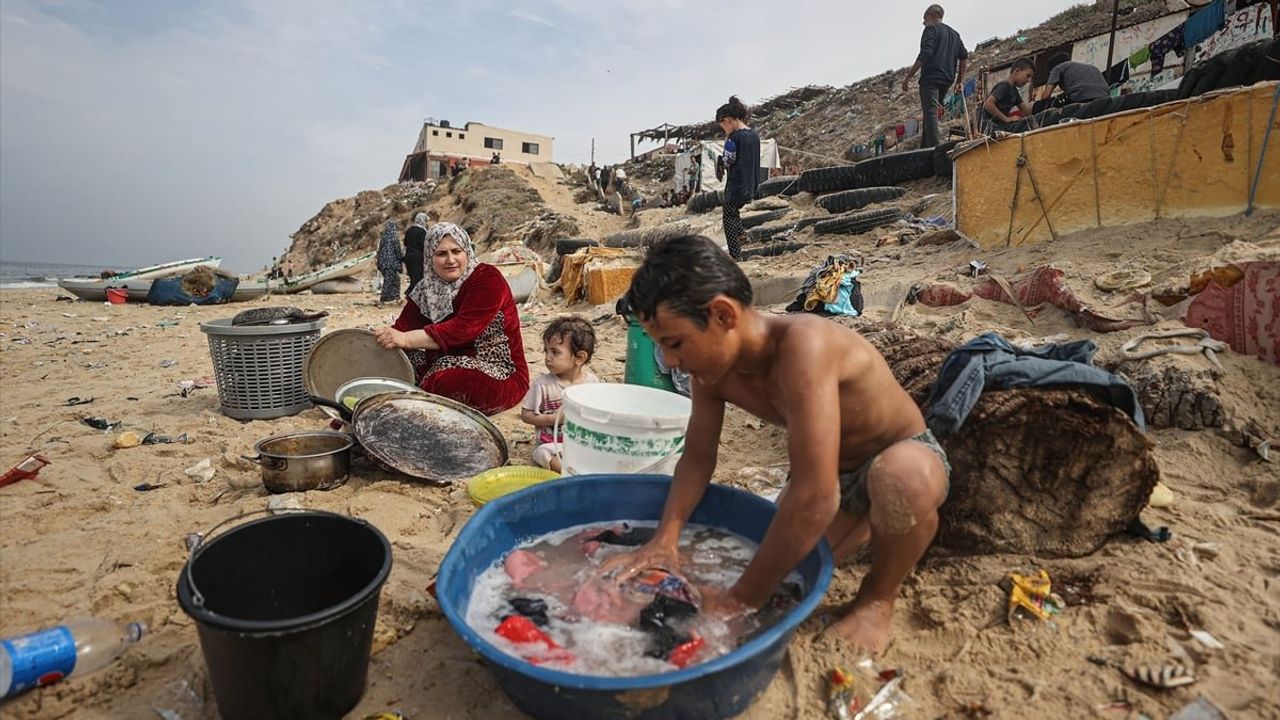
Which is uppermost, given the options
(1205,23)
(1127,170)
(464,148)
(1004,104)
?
(464,148)

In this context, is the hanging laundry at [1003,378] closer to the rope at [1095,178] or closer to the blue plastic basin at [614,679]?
the blue plastic basin at [614,679]

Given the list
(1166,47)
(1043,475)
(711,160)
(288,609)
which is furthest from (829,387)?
(711,160)

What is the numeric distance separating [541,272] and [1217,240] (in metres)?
8.61

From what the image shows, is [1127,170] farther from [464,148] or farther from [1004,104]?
[464,148]

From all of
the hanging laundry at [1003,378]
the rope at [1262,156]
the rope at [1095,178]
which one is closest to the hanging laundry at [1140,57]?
the rope at [1095,178]

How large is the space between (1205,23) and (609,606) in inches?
580

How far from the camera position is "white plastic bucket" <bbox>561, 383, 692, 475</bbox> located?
2504mm

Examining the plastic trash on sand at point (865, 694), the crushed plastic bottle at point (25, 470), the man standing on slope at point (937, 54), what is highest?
the man standing on slope at point (937, 54)

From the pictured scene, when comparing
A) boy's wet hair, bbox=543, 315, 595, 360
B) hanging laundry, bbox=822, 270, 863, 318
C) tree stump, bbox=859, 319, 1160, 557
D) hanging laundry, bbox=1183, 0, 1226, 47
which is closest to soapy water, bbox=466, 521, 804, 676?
tree stump, bbox=859, 319, 1160, 557

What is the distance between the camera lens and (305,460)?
2.77 meters

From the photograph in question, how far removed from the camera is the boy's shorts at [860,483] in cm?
191

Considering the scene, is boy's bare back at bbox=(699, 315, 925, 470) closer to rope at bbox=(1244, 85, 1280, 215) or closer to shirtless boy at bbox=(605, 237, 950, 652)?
shirtless boy at bbox=(605, 237, 950, 652)

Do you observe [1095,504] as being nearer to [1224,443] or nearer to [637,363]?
[1224,443]

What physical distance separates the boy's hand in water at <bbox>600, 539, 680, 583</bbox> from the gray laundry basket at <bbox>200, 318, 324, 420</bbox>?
9.08 ft
